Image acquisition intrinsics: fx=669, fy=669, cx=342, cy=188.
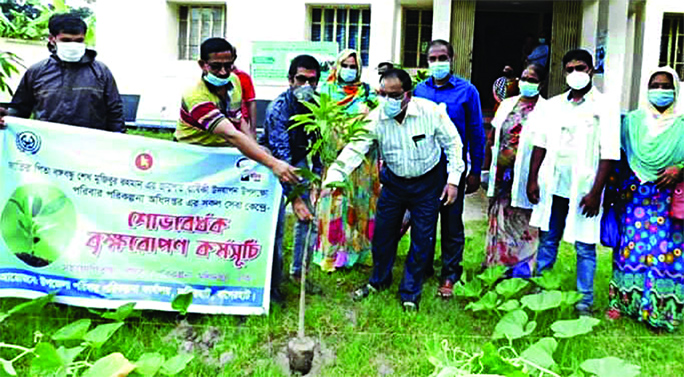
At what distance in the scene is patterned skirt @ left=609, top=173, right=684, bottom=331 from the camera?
3900 mm

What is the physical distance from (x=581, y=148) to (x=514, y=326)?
3.93 feet

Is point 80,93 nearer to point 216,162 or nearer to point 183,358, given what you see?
point 216,162

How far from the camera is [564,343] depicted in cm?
370

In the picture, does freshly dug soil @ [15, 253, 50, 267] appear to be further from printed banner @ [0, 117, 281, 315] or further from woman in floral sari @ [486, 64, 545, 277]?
woman in floral sari @ [486, 64, 545, 277]

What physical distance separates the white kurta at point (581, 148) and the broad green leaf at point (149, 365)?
2.46m

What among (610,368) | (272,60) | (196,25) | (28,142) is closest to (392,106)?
(610,368)

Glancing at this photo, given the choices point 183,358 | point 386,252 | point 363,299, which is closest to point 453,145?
point 386,252

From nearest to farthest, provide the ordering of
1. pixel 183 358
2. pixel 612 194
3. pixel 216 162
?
1. pixel 183 358
2. pixel 216 162
3. pixel 612 194

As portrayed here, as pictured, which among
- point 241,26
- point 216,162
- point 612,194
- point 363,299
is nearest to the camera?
point 216,162

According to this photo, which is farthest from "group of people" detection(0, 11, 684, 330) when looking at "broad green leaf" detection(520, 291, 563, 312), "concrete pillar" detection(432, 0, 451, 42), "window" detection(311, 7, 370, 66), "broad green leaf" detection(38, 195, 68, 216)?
"window" detection(311, 7, 370, 66)

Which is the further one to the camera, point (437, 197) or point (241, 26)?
point (241, 26)

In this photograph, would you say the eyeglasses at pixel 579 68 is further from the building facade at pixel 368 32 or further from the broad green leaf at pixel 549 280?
the building facade at pixel 368 32

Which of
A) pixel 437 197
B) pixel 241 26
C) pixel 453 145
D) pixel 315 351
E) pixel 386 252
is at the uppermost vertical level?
pixel 241 26

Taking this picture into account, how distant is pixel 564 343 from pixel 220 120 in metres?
2.26
